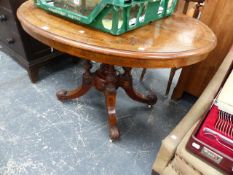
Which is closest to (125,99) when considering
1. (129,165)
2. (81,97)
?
(81,97)

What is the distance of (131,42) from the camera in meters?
0.72

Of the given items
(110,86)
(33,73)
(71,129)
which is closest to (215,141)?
(110,86)

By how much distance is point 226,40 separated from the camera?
117 centimetres

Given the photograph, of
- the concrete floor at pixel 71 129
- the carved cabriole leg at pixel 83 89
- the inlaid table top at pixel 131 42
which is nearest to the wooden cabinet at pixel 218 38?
the concrete floor at pixel 71 129

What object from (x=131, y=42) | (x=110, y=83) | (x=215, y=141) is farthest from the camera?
(x=110, y=83)

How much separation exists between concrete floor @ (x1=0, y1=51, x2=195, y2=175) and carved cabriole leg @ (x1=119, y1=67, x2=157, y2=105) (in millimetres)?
79

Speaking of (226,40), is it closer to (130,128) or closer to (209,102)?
(209,102)

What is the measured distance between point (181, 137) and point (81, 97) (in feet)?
3.23

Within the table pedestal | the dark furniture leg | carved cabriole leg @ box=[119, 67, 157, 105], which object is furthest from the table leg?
the dark furniture leg

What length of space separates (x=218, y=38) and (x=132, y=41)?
0.73 metres

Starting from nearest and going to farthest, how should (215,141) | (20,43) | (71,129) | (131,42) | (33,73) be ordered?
1. (215,141)
2. (131,42)
3. (71,129)
4. (20,43)
5. (33,73)

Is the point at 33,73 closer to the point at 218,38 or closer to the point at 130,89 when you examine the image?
the point at 130,89

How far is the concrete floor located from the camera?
109 centimetres

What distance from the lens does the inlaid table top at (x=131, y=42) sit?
2.21 ft
